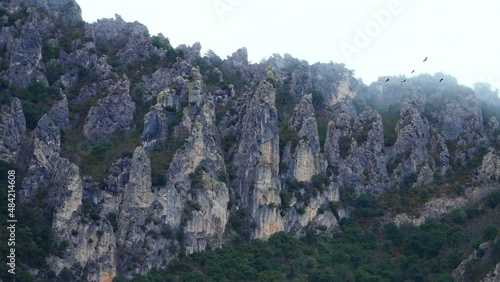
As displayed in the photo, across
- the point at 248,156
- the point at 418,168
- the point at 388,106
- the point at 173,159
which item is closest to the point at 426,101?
the point at 388,106

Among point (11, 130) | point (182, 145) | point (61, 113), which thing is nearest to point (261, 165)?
point (182, 145)

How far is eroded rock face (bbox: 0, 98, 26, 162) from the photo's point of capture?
91.2 meters

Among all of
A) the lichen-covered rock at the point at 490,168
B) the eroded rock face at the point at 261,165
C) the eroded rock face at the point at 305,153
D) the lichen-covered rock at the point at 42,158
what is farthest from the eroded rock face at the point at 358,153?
the lichen-covered rock at the point at 42,158

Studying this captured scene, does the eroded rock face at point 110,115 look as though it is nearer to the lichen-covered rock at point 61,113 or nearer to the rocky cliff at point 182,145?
the rocky cliff at point 182,145

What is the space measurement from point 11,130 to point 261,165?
20.6m

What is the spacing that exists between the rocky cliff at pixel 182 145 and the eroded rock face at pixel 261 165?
4.6 inches

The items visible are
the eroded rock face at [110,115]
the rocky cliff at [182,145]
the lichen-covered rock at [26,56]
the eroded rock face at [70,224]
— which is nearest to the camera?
the eroded rock face at [70,224]

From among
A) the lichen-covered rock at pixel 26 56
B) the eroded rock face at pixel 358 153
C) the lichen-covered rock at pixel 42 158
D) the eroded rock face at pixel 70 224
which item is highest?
the lichen-covered rock at pixel 26 56

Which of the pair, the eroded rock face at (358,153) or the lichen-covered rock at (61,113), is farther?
the eroded rock face at (358,153)

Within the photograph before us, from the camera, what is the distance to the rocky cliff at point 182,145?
90125 mm

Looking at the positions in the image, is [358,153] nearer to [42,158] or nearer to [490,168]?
[490,168]

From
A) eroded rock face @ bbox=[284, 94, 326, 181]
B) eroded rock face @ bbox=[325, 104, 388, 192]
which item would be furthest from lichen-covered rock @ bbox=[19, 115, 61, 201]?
eroded rock face @ bbox=[325, 104, 388, 192]

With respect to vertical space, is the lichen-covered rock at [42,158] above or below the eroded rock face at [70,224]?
above

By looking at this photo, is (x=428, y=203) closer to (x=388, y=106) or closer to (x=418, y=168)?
(x=418, y=168)
